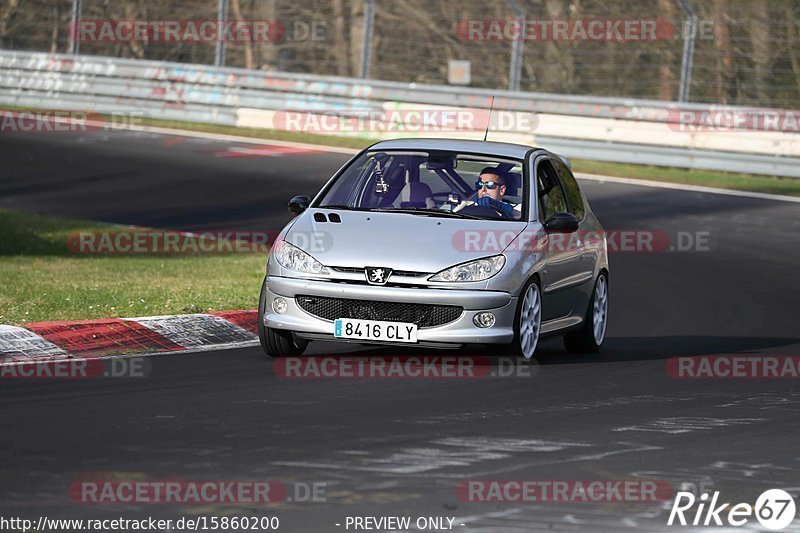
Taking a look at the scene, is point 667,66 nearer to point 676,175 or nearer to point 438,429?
point 676,175

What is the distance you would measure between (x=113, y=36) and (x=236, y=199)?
39.0ft

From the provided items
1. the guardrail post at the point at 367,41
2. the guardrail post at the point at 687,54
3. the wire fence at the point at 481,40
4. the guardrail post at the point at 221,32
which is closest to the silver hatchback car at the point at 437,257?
the guardrail post at the point at 687,54

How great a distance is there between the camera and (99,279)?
14.4 metres

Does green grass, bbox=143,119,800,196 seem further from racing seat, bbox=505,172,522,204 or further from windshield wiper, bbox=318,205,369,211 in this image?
windshield wiper, bbox=318,205,369,211

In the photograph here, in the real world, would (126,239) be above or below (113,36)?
below

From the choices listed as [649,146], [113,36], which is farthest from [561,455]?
[113,36]

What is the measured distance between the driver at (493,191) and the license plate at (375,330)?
1.39 metres

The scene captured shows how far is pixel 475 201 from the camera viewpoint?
11.1 meters

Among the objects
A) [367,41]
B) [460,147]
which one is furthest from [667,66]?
[460,147]

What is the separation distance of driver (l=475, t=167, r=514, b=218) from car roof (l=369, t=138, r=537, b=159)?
0.75ft

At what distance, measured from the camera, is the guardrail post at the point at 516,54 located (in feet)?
88.1

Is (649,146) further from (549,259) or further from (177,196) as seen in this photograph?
(549,259)

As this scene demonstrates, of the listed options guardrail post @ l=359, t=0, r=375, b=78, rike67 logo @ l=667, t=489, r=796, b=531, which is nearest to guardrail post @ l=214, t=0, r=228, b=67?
guardrail post @ l=359, t=0, r=375, b=78

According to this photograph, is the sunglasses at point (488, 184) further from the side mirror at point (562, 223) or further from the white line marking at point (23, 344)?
the white line marking at point (23, 344)
